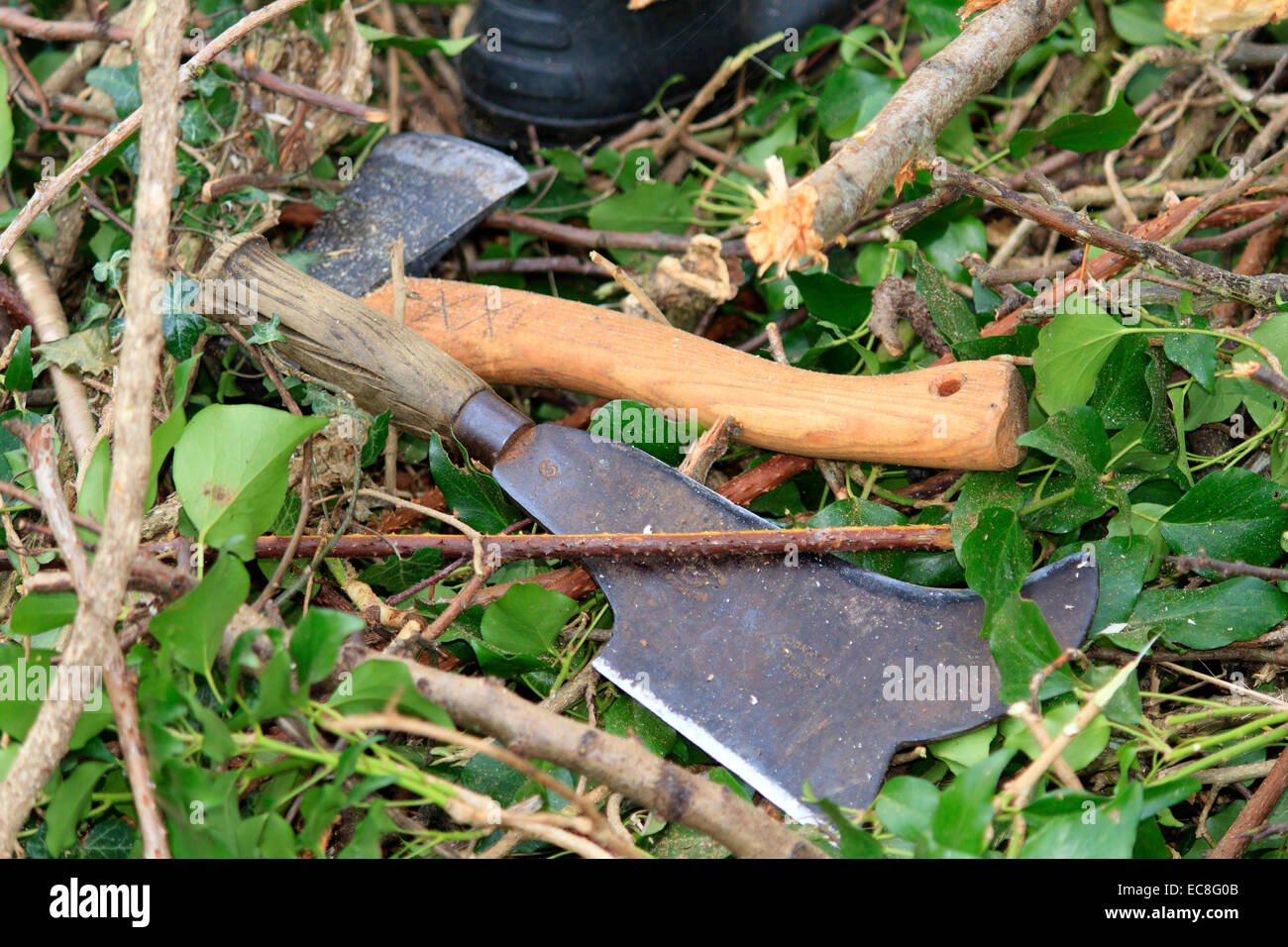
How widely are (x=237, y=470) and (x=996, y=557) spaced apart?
0.70m

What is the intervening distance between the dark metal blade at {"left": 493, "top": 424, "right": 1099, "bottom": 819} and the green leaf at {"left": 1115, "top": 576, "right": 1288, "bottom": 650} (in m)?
0.07

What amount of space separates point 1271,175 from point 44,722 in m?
1.39

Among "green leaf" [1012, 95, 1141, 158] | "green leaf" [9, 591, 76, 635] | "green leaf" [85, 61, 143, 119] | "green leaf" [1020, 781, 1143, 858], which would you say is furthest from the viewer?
"green leaf" [85, 61, 143, 119]

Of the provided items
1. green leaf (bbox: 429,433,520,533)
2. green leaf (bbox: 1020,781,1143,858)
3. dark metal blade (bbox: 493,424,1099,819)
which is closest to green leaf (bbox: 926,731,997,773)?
dark metal blade (bbox: 493,424,1099,819)

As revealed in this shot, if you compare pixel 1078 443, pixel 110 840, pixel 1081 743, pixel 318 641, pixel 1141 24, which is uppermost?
pixel 1141 24

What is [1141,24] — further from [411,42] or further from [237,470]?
[237,470]

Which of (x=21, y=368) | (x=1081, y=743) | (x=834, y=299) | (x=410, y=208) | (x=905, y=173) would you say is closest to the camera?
(x=1081, y=743)

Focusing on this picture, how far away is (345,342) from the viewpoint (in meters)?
1.06

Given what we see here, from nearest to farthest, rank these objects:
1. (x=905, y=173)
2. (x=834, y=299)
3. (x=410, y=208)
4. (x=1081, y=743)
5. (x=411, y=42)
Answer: (x=1081, y=743)
(x=905, y=173)
(x=834, y=299)
(x=410, y=208)
(x=411, y=42)

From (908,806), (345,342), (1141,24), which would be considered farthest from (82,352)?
(1141,24)

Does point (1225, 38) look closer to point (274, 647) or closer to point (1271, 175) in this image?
point (1271, 175)

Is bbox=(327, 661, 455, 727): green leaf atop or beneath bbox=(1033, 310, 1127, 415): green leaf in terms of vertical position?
beneath

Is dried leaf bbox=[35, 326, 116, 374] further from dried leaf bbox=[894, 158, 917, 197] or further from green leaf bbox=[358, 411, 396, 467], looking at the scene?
dried leaf bbox=[894, 158, 917, 197]

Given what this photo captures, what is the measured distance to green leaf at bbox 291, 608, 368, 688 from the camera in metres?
0.71
